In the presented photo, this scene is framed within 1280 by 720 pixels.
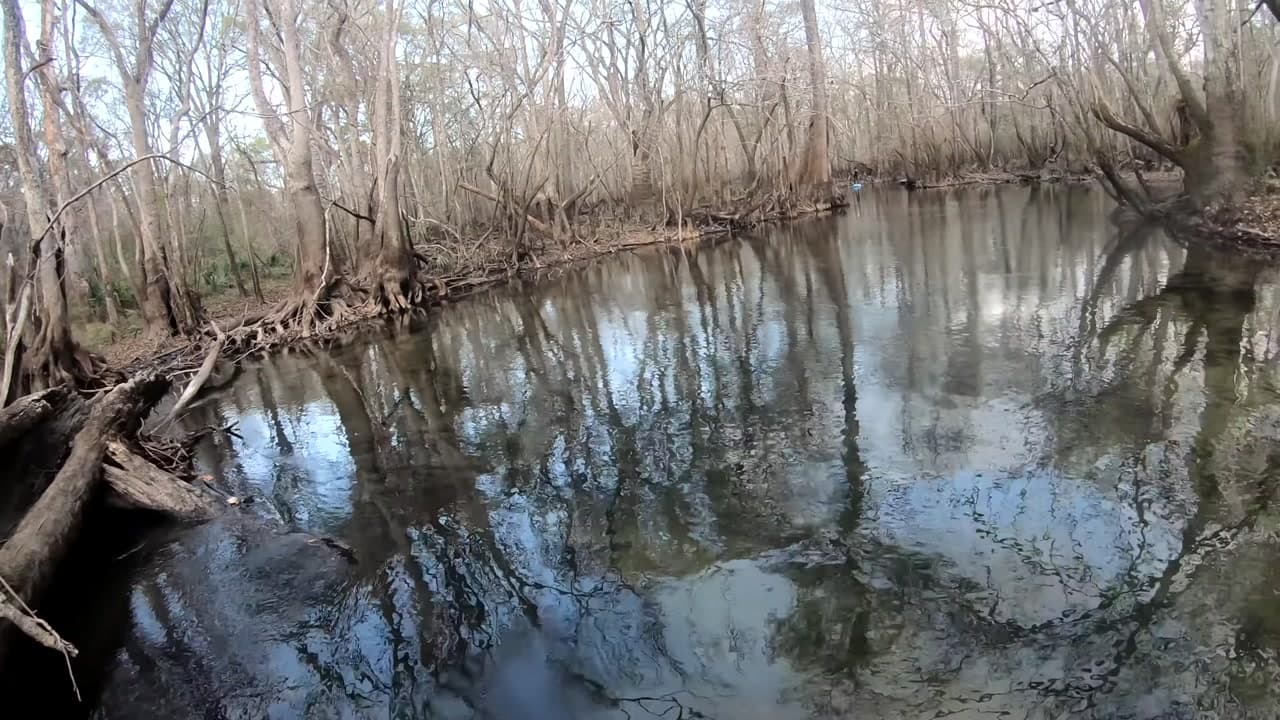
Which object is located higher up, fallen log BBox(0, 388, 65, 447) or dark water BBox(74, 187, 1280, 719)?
fallen log BBox(0, 388, 65, 447)

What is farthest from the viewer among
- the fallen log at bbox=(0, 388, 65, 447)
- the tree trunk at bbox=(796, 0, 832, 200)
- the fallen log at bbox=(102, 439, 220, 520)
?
the tree trunk at bbox=(796, 0, 832, 200)

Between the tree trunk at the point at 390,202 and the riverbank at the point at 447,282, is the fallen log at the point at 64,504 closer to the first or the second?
the riverbank at the point at 447,282

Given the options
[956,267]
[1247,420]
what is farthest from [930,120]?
[1247,420]

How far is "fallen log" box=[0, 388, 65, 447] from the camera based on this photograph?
5.12 m

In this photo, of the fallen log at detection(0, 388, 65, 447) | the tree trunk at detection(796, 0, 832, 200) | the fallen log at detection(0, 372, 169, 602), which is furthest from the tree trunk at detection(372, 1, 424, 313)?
the tree trunk at detection(796, 0, 832, 200)

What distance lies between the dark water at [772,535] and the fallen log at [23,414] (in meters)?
1.18

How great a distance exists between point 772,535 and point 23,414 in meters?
4.86

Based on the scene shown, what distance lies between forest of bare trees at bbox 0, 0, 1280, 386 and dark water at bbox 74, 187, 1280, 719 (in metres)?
2.97

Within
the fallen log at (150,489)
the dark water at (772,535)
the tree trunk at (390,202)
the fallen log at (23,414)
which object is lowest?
the dark water at (772,535)

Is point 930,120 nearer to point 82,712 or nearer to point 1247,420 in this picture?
point 1247,420

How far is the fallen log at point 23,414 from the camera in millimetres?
5117

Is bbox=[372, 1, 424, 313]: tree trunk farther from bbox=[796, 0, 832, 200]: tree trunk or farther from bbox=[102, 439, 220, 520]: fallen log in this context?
bbox=[796, 0, 832, 200]: tree trunk

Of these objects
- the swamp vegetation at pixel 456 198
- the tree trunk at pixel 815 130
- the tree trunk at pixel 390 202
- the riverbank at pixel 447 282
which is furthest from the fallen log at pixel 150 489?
the tree trunk at pixel 815 130

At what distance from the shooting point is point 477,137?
17.4 metres
